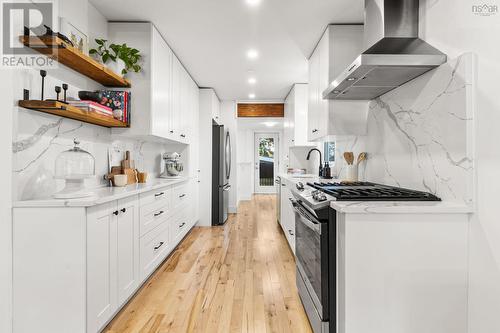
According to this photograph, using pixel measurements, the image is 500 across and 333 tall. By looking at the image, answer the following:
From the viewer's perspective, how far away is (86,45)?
2330 millimetres

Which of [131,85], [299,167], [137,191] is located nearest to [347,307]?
[137,191]

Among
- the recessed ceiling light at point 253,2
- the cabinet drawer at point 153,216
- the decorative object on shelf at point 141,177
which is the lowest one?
the cabinet drawer at point 153,216

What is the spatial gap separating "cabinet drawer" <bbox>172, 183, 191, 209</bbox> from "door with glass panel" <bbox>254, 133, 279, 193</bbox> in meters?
5.55

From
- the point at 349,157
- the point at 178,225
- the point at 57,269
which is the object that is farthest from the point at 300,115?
the point at 57,269

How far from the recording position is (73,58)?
1.99m

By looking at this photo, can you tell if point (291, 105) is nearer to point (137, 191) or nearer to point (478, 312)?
point (137, 191)

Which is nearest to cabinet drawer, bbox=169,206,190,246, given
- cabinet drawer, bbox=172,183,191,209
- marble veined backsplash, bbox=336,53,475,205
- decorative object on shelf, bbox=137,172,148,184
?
cabinet drawer, bbox=172,183,191,209

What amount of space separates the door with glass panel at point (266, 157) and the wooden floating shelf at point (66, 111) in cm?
727

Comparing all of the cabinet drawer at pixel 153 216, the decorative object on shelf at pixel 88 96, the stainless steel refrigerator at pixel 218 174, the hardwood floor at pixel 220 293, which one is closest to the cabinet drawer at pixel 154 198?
the cabinet drawer at pixel 153 216

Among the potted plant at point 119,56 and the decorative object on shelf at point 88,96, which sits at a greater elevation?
the potted plant at point 119,56

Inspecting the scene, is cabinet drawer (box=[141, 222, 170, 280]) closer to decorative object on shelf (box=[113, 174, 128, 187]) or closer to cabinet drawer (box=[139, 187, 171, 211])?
cabinet drawer (box=[139, 187, 171, 211])

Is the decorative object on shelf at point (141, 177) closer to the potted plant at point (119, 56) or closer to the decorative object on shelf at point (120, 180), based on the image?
the decorative object on shelf at point (120, 180)

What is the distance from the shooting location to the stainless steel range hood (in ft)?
5.24

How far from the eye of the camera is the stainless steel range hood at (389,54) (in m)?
1.60
